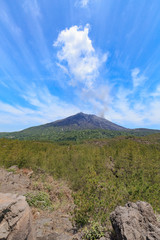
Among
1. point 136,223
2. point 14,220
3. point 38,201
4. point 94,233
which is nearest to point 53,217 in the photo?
point 38,201

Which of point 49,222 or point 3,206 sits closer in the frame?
point 3,206

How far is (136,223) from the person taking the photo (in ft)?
15.8

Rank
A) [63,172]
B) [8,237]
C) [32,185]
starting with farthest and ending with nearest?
[63,172], [32,185], [8,237]

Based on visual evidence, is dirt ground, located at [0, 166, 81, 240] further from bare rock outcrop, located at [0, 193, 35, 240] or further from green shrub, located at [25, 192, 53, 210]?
bare rock outcrop, located at [0, 193, 35, 240]

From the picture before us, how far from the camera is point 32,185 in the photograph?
14102 mm

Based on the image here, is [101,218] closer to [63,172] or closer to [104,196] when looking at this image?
[104,196]

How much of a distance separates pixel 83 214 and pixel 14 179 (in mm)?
11606

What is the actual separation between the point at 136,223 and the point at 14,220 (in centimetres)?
499

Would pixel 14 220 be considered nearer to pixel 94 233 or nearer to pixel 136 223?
pixel 94 233

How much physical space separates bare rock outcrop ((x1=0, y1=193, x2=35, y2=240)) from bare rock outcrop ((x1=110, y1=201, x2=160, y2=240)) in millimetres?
3841

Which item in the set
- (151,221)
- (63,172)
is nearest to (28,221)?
(151,221)

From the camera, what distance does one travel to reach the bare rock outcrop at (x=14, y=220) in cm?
461

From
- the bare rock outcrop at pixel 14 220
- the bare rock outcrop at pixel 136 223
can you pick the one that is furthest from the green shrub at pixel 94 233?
the bare rock outcrop at pixel 14 220

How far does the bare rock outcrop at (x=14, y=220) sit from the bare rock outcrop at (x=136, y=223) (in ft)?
12.6
